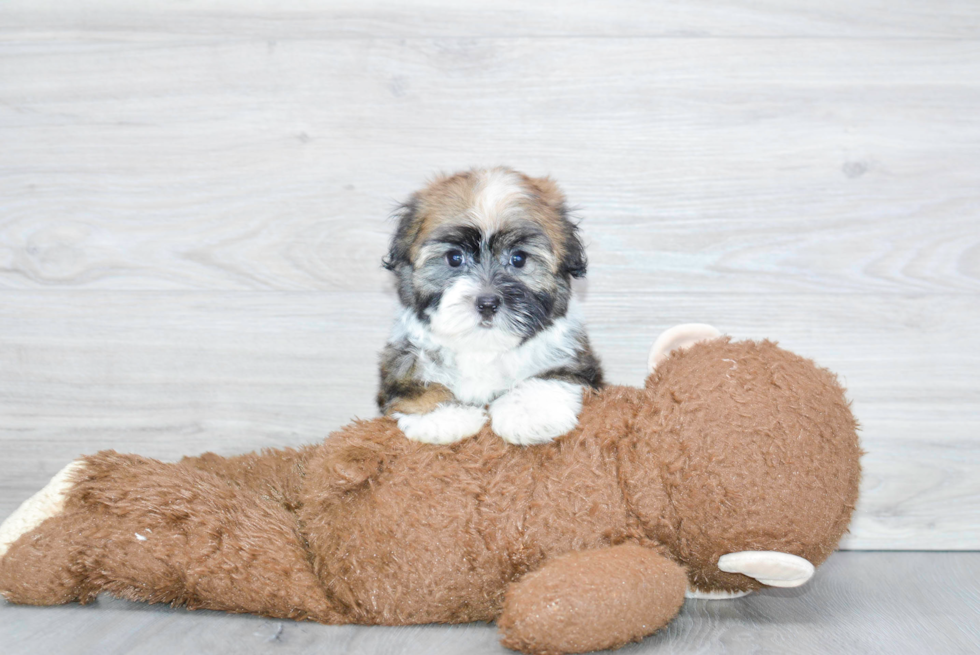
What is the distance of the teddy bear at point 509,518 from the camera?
1471mm

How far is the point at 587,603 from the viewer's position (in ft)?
4.39

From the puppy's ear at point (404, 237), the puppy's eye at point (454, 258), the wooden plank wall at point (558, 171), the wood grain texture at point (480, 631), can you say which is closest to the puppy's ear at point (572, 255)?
the puppy's eye at point (454, 258)

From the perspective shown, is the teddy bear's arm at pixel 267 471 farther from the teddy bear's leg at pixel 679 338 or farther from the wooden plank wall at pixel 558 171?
the teddy bear's leg at pixel 679 338

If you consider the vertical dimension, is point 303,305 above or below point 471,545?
above

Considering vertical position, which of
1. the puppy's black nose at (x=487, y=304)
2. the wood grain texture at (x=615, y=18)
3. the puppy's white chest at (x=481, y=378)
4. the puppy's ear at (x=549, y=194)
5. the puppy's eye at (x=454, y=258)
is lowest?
the puppy's white chest at (x=481, y=378)

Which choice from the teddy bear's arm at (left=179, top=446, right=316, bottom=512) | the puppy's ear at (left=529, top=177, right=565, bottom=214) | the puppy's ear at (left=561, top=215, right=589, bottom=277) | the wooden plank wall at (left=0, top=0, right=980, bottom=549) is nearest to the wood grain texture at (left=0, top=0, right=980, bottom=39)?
the wooden plank wall at (left=0, top=0, right=980, bottom=549)

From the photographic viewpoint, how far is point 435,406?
5.49 ft

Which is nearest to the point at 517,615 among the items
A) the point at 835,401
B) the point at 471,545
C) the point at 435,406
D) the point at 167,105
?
the point at 471,545

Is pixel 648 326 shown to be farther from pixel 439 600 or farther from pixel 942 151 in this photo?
pixel 439 600

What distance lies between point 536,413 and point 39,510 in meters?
1.10

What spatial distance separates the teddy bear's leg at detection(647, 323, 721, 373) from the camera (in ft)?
5.73

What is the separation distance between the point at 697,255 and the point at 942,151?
2.74 ft

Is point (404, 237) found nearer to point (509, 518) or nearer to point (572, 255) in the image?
point (572, 255)

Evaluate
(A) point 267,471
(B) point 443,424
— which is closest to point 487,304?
(B) point 443,424
